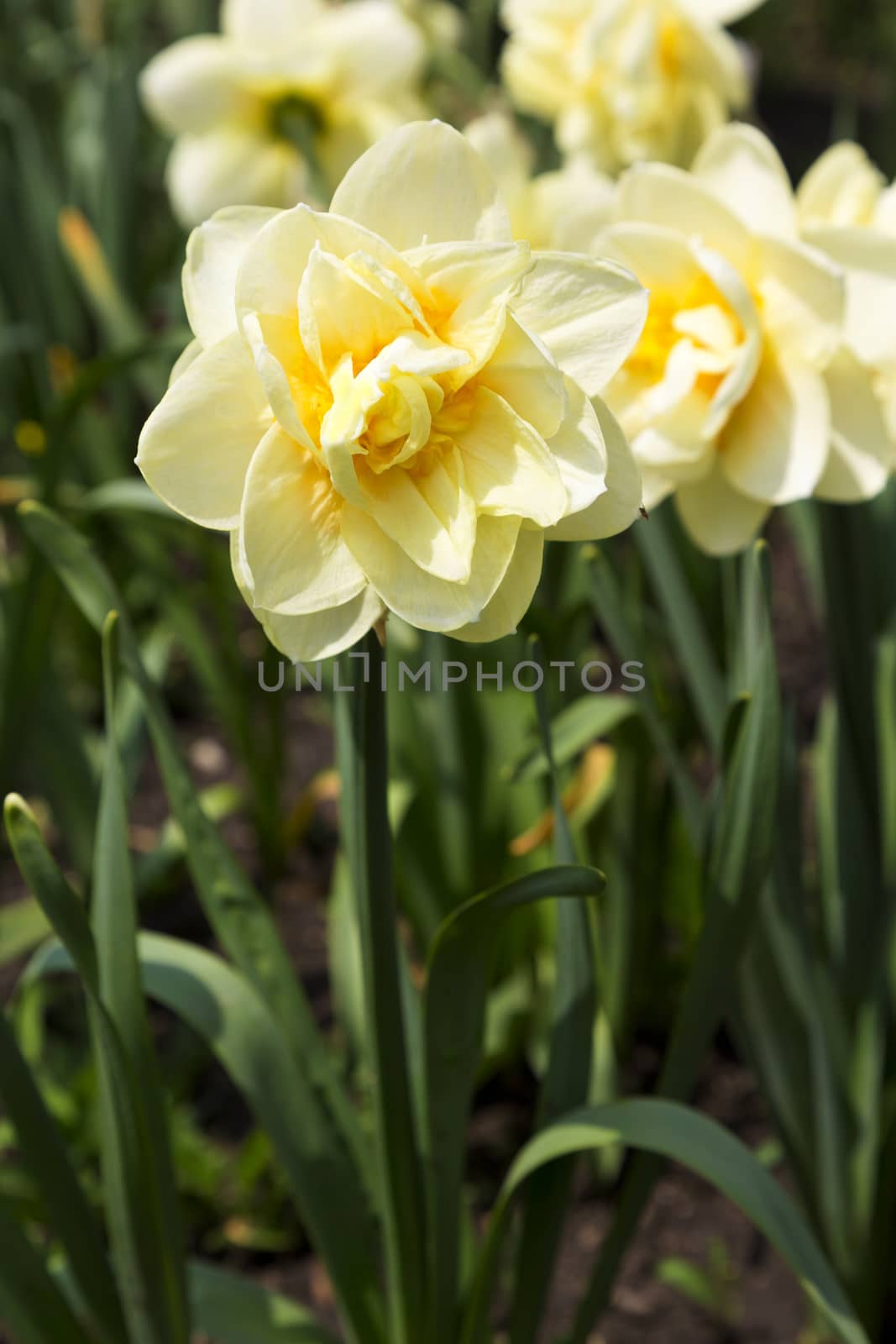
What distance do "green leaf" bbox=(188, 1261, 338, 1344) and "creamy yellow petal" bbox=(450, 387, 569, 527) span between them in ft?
2.17

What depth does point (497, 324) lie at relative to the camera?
1.64 ft

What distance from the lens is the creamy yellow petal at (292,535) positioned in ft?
1.65

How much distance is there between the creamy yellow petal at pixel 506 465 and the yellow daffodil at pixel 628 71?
72cm

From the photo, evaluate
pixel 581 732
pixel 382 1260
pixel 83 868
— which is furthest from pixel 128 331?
pixel 382 1260

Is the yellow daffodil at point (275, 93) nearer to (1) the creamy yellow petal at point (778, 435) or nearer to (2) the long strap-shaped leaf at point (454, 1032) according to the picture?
(1) the creamy yellow petal at point (778, 435)

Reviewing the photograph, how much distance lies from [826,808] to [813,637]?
1247 mm

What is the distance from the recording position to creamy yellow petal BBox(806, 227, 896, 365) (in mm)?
798

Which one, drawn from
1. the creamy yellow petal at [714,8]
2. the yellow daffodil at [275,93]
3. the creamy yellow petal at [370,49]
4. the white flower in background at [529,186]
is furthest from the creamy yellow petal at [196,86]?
the creamy yellow petal at [714,8]

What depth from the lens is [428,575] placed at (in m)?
0.51

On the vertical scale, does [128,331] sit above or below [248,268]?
above

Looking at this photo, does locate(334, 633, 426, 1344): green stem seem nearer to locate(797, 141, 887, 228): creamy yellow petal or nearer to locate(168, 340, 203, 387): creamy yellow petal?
locate(168, 340, 203, 387): creamy yellow petal

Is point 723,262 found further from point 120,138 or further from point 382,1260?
point 120,138

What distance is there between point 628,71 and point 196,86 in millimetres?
518

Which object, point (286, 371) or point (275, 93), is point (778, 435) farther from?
point (275, 93)
